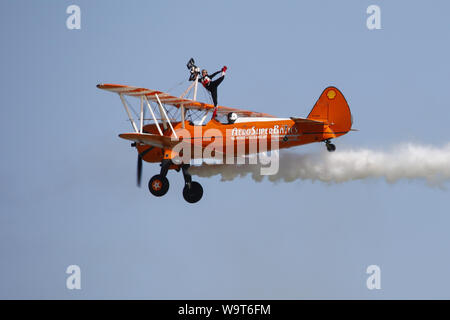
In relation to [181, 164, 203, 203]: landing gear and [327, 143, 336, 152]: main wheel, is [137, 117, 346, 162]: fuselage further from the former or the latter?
[327, 143, 336, 152]: main wheel

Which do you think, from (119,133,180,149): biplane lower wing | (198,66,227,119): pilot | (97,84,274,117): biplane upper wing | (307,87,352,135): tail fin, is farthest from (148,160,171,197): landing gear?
(307,87,352,135): tail fin

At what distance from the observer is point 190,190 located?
1658 inches

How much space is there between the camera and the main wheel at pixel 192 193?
1657 inches

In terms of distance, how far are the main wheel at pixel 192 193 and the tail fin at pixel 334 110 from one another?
4.71 meters

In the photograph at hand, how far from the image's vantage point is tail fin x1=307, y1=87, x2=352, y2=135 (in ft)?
132

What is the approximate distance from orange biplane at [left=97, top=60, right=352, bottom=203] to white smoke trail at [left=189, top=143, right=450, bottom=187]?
1956 mm

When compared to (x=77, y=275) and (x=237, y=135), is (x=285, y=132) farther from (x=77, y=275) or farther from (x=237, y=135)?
(x=77, y=275)

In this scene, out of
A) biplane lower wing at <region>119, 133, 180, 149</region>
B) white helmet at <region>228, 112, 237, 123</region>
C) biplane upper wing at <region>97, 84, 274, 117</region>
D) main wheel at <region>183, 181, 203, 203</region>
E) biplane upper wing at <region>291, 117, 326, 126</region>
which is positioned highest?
biplane upper wing at <region>97, 84, 274, 117</region>

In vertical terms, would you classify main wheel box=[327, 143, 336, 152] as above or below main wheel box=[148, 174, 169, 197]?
above

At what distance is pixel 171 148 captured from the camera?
42.0 metres

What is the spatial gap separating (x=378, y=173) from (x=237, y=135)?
4870 millimetres

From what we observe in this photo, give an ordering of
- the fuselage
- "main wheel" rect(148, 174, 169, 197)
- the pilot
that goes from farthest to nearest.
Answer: the pilot < "main wheel" rect(148, 174, 169, 197) < the fuselage
